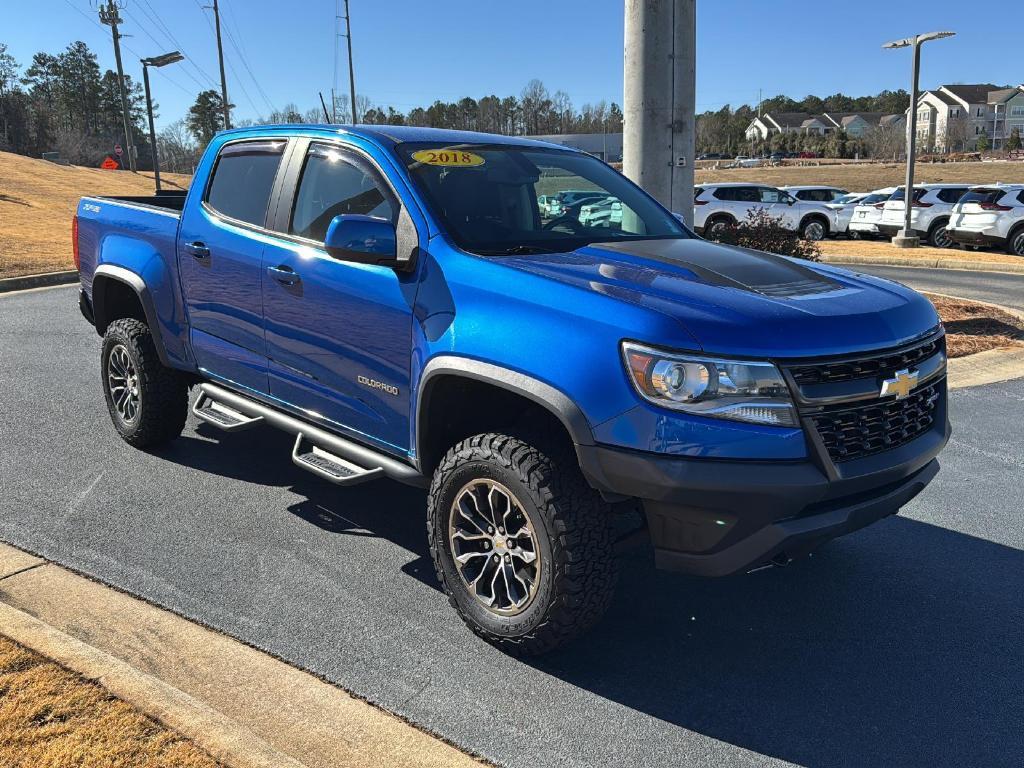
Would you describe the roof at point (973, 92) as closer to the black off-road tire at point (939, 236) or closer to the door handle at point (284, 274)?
the black off-road tire at point (939, 236)

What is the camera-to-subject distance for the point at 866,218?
24125 mm

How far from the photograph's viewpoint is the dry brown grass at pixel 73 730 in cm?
263

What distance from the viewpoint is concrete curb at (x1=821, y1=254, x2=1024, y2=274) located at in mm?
17047

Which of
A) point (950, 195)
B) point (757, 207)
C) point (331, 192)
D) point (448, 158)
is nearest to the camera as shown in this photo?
point (448, 158)

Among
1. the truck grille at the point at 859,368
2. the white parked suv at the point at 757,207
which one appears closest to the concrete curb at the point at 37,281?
the truck grille at the point at 859,368

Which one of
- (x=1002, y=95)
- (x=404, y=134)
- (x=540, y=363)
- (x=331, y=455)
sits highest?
(x=1002, y=95)

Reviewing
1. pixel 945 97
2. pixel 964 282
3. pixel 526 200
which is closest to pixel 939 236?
pixel 964 282

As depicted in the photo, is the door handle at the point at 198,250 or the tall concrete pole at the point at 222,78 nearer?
the door handle at the point at 198,250

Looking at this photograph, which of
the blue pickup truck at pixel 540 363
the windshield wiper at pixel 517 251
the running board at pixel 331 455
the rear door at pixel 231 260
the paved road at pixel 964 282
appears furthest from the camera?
the paved road at pixel 964 282

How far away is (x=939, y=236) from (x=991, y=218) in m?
2.34

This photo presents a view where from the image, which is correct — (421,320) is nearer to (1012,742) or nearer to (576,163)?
(576,163)

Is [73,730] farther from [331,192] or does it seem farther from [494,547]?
[331,192]

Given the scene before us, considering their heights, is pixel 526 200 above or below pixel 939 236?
above

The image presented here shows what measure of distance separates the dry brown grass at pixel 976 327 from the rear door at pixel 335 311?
6.57 meters
